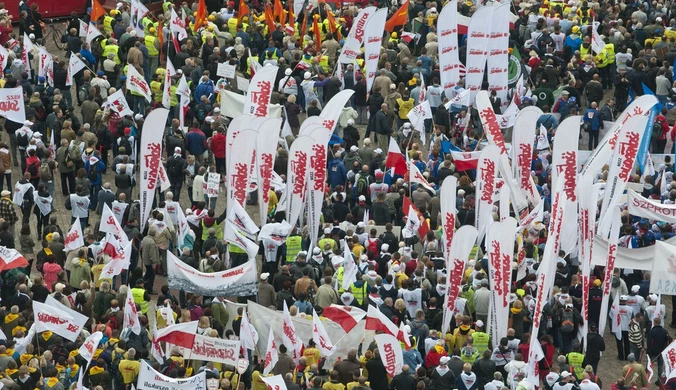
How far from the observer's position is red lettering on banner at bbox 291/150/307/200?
36500 millimetres

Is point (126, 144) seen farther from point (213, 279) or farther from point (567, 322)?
point (567, 322)

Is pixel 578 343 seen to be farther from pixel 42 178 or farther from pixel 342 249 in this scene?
pixel 42 178

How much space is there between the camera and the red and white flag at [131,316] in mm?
31188

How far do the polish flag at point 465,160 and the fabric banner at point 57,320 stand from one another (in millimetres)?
10341

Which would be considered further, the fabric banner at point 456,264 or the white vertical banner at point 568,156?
the white vertical banner at point 568,156

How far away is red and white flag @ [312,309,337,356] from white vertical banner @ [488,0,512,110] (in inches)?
529

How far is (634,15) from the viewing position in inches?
1865

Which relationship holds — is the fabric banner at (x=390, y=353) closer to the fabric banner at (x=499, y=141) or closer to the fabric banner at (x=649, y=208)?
the fabric banner at (x=499, y=141)

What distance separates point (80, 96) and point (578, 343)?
14.8 metres

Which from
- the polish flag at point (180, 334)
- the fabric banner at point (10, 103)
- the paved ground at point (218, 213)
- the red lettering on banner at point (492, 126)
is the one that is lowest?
the paved ground at point (218, 213)

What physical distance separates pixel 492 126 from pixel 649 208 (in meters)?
4.28

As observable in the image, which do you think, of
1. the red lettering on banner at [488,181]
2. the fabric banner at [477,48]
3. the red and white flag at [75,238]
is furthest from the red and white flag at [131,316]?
the fabric banner at [477,48]

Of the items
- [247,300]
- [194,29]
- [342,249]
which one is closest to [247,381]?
[247,300]

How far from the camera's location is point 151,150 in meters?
36.9
